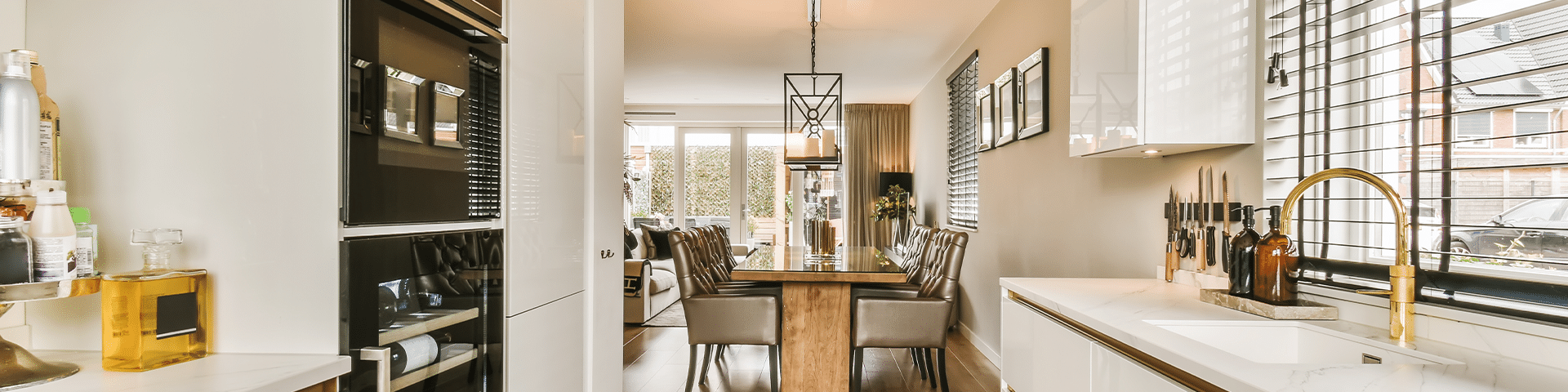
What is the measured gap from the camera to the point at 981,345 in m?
4.88

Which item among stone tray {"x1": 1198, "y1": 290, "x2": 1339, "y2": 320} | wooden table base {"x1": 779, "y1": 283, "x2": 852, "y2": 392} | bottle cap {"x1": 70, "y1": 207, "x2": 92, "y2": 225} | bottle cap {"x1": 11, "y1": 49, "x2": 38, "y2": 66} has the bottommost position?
wooden table base {"x1": 779, "y1": 283, "x2": 852, "y2": 392}

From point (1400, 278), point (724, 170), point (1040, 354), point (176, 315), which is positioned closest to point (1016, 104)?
point (1040, 354)

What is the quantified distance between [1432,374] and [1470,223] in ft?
1.57

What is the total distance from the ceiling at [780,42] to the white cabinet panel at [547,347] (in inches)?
105

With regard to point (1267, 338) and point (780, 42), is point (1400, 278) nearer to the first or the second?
point (1267, 338)

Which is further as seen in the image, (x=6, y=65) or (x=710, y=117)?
(x=710, y=117)

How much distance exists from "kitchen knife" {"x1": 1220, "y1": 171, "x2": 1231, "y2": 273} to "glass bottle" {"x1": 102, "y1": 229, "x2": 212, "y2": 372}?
2.27 m

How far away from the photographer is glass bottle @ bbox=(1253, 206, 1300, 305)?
4.98 feet

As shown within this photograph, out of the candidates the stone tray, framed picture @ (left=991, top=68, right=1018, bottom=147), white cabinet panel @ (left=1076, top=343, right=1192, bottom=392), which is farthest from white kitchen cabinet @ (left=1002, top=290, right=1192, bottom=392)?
framed picture @ (left=991, top=68, right=1018, bottom=147)

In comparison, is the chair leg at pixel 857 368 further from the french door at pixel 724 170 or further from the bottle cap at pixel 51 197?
the french door at pixel 724 170

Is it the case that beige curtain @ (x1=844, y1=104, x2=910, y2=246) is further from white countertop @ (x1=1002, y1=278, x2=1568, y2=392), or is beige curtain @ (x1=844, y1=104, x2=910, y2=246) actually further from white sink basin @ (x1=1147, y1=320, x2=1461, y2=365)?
white sink basin @ (x1=1147, y1=320, x2=1461, y2=365)

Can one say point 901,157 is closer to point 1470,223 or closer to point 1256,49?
point 1256,49

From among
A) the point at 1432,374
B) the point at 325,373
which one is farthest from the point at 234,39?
the point at 1432,374

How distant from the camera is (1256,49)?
1783mm
